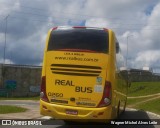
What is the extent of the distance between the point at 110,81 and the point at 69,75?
1.55m

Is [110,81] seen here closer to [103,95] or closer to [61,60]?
→ [103,95]

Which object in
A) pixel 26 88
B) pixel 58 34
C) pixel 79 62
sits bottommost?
pixel 26 88

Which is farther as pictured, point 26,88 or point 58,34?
point 26,88

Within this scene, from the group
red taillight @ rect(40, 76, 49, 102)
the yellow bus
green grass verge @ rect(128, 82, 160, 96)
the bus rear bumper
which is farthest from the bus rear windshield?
green grass verge @ rect(128, 82, 160, 96)

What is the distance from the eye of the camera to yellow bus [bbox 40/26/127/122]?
51.8 ft

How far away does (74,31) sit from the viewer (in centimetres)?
1670

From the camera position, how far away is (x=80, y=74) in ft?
53.1

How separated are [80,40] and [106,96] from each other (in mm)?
2357

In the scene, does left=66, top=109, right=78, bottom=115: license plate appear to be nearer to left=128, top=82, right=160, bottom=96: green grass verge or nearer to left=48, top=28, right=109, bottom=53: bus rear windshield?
left=48, top=28, right=109, bottom=53: bus rear windshield

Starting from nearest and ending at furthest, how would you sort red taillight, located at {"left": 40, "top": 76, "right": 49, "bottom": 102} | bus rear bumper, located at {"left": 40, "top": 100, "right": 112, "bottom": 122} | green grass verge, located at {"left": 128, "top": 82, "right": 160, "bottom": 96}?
1. bus rear bumper, located at {"left": 40, "top": 100, "right": 112, "bottom": 122}
2. red taillight, located at {"left": 40, "top": 76, "right": 49, "bottom": 102}
3. green grass verge, located at {"left": 128, "top": 82, "right": 160, "bottom": 96}

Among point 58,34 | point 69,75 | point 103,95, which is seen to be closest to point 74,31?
point 58,34

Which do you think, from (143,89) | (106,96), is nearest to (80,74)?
(106,96)

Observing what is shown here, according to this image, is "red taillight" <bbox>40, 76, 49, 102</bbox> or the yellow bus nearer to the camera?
the yellow bus

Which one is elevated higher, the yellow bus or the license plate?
the yellow bus
